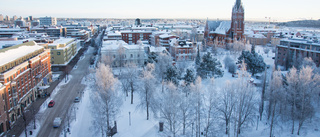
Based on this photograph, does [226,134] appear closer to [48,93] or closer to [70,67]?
[48,93]

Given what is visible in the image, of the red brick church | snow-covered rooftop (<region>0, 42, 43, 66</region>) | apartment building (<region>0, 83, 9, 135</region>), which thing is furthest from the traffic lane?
the red brick church

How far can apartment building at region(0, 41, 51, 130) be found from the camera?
76.3 ft

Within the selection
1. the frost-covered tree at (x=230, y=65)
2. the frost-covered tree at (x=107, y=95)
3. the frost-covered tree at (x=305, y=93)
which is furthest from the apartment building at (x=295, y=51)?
the frost-covered tree at (x=107, y=95)

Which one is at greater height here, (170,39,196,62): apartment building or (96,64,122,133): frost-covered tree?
(170,39,196,62): apartment building

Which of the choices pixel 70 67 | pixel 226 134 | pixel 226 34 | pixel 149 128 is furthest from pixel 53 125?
pixel 226 34

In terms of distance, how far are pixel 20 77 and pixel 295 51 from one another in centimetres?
4397

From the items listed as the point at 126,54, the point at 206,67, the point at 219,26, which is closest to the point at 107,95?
the point at 206,67

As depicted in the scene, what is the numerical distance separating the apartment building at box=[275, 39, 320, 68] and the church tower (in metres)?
21.7

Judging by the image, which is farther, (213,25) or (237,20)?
(213,25)

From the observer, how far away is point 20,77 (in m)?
27.0

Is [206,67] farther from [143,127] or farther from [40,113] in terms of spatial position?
[40,113]

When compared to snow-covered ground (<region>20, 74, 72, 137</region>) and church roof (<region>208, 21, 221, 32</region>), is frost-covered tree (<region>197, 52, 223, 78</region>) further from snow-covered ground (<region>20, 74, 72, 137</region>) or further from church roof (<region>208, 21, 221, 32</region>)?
church roof (<region>208, 21, 221, 32</region>)

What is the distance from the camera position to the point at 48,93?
108 ft

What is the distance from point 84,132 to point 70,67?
3010 cm
